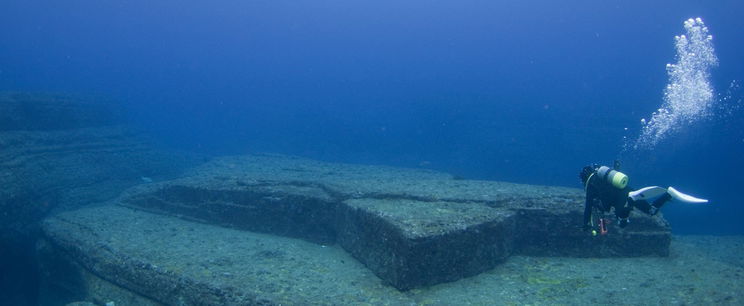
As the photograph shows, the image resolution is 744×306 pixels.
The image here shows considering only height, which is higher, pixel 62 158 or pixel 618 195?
pixel 618 195

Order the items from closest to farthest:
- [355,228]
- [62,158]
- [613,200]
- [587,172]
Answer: [613,200] < [587,172] < [355,228] < [62,158]

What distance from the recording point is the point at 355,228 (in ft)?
19.0

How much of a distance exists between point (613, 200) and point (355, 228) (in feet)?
11.0

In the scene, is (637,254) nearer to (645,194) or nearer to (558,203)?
(558,203)

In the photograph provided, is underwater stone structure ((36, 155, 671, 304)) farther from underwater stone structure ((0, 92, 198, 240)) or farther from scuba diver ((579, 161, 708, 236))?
underwater stone structure ((0, 92, 198, 240))

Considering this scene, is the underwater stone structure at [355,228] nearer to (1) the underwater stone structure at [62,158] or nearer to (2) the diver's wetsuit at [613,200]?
(2) the diver's wetsuit at [613,200]

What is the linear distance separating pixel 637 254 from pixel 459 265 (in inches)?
124

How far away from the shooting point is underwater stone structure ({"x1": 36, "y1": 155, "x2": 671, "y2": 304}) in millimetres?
4797

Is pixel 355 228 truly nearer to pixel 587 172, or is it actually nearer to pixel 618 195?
pixel 587 172

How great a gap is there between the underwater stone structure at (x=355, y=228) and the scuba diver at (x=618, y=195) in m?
1.07

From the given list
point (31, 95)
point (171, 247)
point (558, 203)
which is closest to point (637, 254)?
point (558, 203)

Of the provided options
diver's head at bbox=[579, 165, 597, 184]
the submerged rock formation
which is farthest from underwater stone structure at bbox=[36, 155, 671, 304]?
the submerged rock formation

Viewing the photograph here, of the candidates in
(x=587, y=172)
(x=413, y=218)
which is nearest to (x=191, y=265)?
(x=413, y=218)

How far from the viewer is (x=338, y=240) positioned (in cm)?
646
